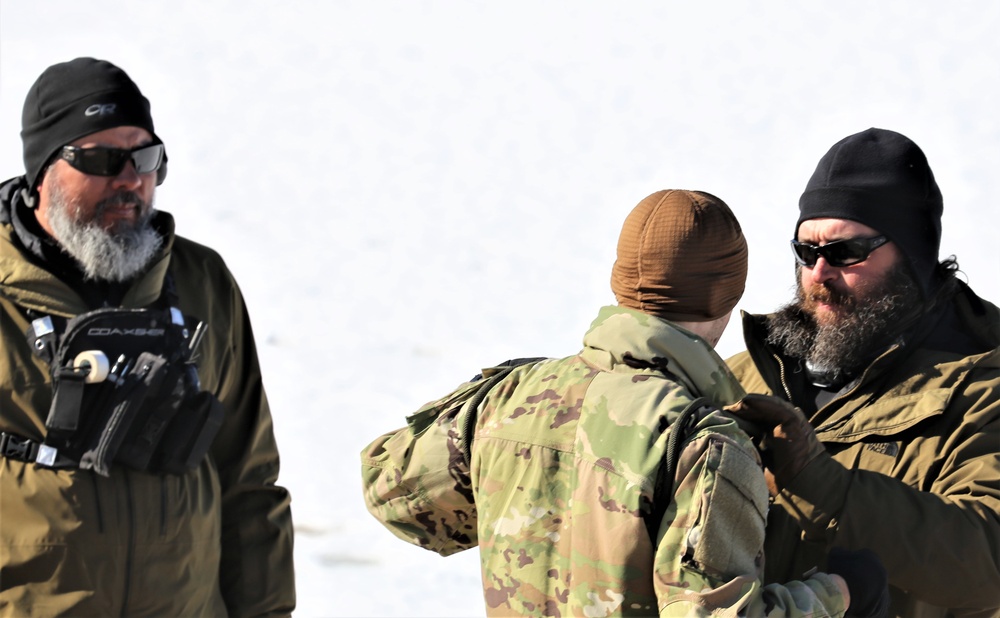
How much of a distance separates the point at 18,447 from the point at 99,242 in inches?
20.9

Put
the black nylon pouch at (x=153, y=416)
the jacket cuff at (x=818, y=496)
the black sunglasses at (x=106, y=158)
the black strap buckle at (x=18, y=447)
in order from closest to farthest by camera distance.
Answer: the jacket cuff at (x=818, y=496)
the black strap buckle at (x=18, y=447)
the black nylon pouch at (x=153, y=416)
the black sunglasses at (x=106, y=158)

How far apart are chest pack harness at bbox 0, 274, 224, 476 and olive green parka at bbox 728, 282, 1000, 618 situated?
4.64 feet

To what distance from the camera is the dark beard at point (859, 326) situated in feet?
11.7

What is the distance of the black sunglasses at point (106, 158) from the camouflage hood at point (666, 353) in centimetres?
145

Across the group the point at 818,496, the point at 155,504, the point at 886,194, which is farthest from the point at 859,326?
the point at 155,504

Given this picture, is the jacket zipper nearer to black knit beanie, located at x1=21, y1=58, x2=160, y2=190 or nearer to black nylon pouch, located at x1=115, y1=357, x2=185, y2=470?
black nylon pouch, located at x1=115, y1=357, x2=185, y2=470

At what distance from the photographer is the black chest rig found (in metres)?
3.22

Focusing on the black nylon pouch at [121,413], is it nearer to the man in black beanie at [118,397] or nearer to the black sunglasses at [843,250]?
the man in black beanie at [118,397]

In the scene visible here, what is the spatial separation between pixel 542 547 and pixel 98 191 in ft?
5.17

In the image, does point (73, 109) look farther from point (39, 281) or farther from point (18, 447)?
point (18, 447)

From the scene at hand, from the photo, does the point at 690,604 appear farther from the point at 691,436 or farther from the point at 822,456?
the point at 822,456

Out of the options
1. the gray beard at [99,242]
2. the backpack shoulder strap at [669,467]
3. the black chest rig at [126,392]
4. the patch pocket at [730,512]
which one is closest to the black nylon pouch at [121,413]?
the black chest rig at [126,392]

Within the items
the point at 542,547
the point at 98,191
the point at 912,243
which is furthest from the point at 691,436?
the point at 98,191

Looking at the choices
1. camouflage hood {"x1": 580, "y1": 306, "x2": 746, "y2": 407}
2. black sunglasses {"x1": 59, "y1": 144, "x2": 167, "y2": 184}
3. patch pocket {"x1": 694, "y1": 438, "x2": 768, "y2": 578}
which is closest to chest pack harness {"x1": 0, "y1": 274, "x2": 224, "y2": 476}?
black sunglasses {"x1": 59, "y1": 144, "x2": 167, "y2": 184}
